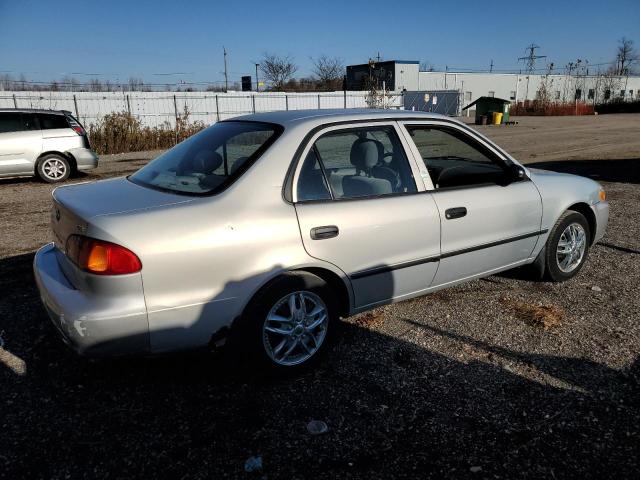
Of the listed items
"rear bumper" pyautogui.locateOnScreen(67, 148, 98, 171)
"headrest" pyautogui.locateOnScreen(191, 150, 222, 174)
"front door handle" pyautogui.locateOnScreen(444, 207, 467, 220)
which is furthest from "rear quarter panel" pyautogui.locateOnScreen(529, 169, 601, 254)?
"rear bumper" pyautogui.locateOnScreen(67, 148, 98, 171)

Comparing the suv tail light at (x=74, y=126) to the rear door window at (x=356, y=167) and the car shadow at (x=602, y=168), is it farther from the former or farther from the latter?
the car shadow at (x=602, y=168)

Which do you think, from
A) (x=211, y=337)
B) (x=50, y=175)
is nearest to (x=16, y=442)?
(x=211, y=337)

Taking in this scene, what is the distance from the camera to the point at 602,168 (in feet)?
40.2

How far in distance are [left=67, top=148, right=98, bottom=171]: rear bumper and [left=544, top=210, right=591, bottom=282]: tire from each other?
10.6 metres

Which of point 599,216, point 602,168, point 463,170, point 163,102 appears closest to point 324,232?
point 463,170

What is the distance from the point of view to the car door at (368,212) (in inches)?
120

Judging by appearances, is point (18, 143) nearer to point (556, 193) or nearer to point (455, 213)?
point (455, 213)

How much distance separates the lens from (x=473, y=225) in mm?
3711

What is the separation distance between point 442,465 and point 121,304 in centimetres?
174

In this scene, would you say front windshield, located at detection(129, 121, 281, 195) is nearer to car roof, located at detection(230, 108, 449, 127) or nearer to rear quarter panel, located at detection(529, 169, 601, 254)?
car roof, located at detection(230, 108, 449, 127)

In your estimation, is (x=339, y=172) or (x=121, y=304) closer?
(x=121, y=304)

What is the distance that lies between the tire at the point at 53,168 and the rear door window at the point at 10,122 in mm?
798

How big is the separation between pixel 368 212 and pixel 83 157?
1042 cm

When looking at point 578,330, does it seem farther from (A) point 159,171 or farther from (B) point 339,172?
(A) point 159,171
